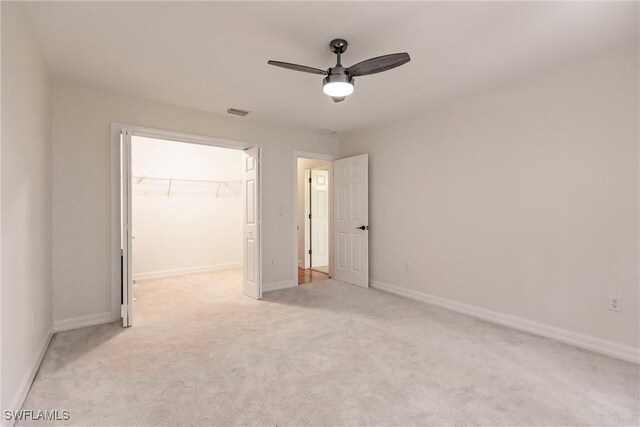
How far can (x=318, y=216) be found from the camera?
689 cm

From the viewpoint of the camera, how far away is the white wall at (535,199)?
267cm

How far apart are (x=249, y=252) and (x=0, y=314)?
294cm

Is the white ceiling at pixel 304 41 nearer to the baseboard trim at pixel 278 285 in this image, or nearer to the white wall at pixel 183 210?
the white wall at pixel 183 210

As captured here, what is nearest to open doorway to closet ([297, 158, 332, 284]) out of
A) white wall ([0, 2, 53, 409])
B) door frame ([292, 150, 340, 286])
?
door frame ([292, 150, 340, 286])

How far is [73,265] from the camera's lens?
3348 millimetres

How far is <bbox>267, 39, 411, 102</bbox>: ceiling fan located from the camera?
2297mm

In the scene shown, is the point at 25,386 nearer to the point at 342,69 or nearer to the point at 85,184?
the point at 85,184

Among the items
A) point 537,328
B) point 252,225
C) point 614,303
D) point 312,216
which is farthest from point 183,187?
point 614,303

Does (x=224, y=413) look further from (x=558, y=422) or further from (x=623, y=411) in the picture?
(x=623, y=411)

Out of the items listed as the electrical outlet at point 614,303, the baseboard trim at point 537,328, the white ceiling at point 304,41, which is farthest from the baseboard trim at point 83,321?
the electrical outlet at point 614,303

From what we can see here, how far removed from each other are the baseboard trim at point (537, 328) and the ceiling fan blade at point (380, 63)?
9.21 feet

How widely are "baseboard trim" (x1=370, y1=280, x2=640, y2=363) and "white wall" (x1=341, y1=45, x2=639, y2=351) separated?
1.9 inches

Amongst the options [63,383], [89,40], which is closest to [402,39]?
[89,40]

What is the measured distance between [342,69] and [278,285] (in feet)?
11.2
